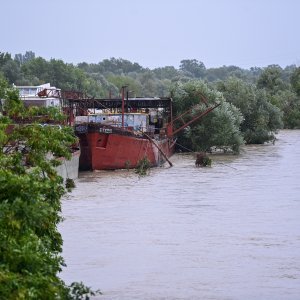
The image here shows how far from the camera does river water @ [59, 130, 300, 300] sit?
21266 millimetres

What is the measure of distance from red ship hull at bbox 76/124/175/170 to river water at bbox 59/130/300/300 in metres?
1.06

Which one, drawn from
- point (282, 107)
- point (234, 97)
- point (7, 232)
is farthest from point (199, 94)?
point (7, 232)

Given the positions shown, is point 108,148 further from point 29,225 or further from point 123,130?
point 29,225

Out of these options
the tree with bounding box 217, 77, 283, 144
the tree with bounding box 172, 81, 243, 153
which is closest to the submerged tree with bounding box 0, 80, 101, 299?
the tree with bounding box 172, 81, 243, 153

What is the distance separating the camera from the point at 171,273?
882 inches

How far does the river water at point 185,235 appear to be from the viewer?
21266 millimetres

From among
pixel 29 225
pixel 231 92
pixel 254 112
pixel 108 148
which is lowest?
pixel 108 148

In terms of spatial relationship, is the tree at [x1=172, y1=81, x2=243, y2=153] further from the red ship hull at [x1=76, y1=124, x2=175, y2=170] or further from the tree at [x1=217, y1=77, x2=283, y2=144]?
the red ship hull at [x1=76, y1=124, x2=175, y2=170]

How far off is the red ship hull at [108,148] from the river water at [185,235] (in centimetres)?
106

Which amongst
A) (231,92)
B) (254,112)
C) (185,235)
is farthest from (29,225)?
(231,92)

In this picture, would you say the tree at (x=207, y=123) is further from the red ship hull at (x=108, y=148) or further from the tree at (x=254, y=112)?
the red ship hull at (x=108, y=148)

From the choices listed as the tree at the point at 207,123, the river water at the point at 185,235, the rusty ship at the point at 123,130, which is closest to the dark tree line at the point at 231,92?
the tree at the point at 207,123

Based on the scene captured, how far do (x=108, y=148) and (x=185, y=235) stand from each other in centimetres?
2290

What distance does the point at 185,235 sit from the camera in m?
28.4
